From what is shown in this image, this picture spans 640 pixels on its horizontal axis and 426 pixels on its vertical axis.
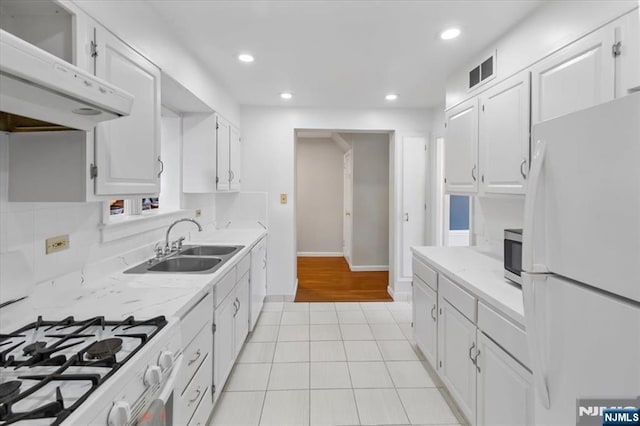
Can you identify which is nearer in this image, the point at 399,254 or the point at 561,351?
the point at 561,351

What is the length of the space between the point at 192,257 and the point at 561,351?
2.29 meters

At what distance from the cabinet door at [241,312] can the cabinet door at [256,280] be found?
15 cm

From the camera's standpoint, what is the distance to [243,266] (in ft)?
8.90

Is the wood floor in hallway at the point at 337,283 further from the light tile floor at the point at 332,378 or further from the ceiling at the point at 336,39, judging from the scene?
the ceiling at the point at 336,39

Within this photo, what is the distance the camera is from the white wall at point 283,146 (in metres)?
4.19

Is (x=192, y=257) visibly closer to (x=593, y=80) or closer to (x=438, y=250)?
(x=438, y=250)

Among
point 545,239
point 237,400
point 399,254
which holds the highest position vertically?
point 545,239

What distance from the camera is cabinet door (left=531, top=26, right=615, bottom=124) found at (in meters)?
1.42

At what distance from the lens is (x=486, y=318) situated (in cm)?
165

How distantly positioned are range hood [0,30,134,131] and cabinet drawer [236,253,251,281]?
1523 mm

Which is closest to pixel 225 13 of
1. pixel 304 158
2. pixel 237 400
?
pixel 237 400
